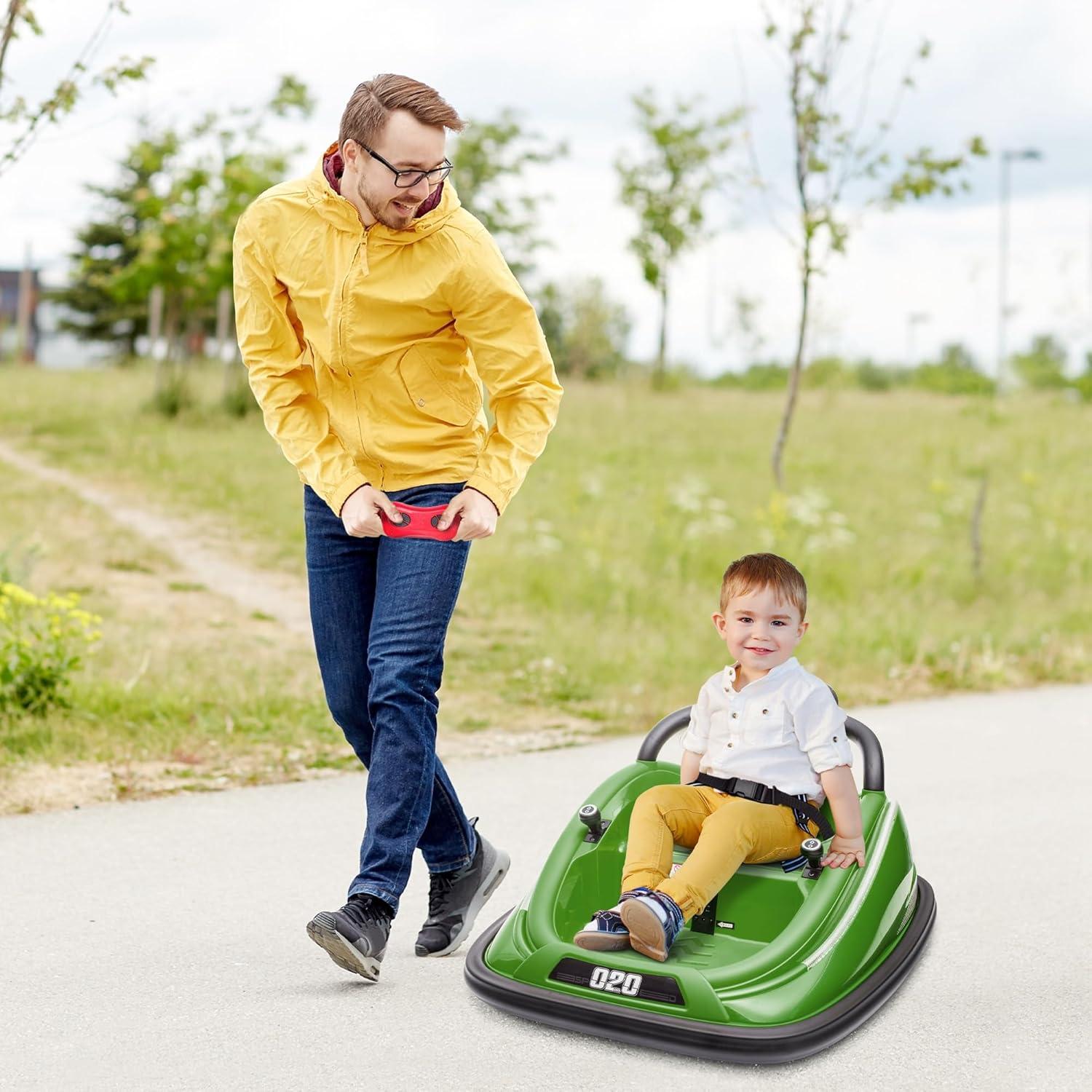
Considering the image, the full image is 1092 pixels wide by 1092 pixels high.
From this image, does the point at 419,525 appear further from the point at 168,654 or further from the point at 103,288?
the point at 103,288

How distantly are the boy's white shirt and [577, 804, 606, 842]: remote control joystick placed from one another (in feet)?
1.01

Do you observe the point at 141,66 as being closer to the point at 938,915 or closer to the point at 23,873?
the point at 23,873

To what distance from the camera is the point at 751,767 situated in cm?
364

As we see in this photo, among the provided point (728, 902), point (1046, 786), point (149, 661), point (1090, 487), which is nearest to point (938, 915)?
point (728, 902)

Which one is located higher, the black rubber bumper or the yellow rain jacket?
the yellow rain jacket

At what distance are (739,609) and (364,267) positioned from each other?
1.20 meters

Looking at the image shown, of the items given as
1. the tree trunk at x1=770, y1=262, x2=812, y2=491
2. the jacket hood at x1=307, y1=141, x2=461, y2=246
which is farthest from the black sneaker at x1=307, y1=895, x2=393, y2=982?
the tree trunk at x1=770, y1=262, x2=812, y2=491

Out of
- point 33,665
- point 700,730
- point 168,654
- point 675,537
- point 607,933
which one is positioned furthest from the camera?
point 675,537

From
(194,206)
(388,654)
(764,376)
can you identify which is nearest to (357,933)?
(388,654)

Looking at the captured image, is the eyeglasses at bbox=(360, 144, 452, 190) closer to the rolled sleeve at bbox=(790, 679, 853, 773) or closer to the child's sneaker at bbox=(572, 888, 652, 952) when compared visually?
the rolled sleeve at bbox=(790, 679, 853, 773)

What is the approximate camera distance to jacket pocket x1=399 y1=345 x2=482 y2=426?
Answer: 3.48 m

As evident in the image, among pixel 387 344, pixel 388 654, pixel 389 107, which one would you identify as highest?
pixel 389 107

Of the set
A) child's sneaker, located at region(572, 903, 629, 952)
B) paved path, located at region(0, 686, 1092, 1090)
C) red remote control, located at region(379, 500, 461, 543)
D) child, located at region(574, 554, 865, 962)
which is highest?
red remote control, located at region(379, 500, 461, 543)

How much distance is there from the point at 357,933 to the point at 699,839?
0.83 meters
